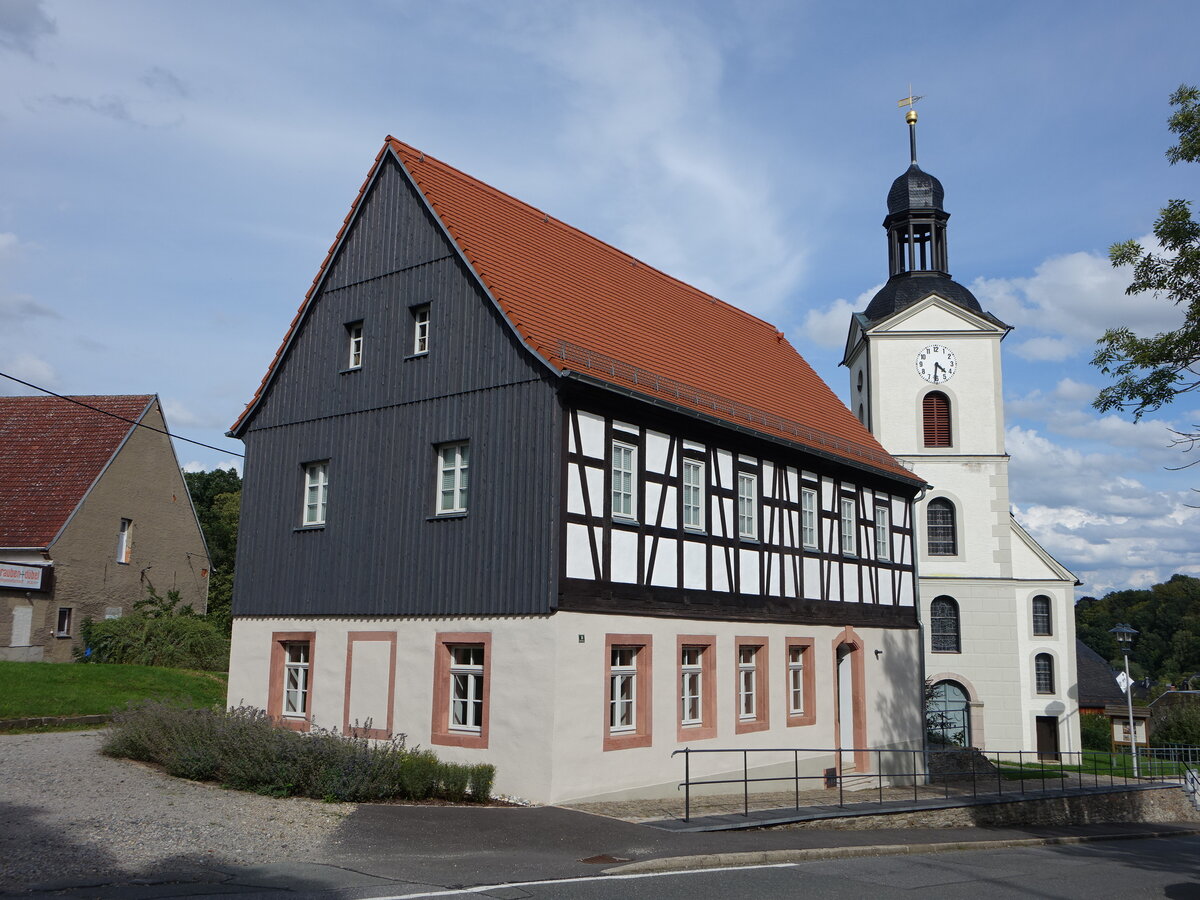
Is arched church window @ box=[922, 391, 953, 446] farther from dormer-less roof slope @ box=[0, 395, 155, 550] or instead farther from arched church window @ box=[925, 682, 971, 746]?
dormer-less roof slope @ box=[0, 395, 155, 550]

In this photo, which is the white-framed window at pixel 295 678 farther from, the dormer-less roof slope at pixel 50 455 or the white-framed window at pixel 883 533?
the dormer-less roof slope at pixel 50 455

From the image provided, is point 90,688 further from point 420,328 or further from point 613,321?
point 613,321

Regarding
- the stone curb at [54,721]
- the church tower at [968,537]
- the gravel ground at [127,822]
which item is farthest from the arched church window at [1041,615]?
the gravel ground at [127,822]

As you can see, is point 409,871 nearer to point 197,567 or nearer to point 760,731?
point 760,731

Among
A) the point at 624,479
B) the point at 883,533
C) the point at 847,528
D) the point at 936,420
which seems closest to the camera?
the point at 624,479

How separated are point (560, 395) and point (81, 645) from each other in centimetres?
2119

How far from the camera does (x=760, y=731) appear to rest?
61.9 ft

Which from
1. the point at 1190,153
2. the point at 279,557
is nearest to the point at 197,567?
the point at 279,557

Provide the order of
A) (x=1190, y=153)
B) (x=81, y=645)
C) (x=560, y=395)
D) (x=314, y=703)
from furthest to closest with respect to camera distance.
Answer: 1. (x=81, y=645)
2. (x=314, y=703)
3. (x=560, y=395)
4. (x=1190, y=153)

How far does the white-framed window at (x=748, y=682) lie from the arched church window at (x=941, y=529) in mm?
17744

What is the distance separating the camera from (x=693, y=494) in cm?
1819

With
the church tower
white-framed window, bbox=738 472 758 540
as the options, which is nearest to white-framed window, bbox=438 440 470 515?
white-framed window, bbox=738 472 758 540

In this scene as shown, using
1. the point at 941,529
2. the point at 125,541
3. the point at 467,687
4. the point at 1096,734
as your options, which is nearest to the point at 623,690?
the point at 467,687

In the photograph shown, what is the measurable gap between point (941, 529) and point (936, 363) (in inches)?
213
